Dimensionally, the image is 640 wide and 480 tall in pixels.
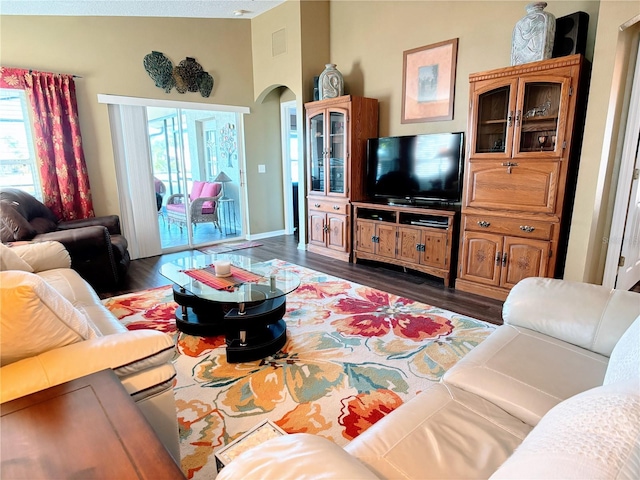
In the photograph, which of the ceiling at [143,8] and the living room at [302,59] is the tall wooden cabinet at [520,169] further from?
the ceiling at [143,8]

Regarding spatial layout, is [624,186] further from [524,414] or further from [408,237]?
[524,414]

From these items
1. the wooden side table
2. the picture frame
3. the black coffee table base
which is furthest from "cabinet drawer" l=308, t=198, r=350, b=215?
the wooden side table

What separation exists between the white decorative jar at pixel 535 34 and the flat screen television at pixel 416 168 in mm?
849

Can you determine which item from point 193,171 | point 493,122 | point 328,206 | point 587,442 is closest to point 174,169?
point 193,171

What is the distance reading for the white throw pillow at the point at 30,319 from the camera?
1.10 meters

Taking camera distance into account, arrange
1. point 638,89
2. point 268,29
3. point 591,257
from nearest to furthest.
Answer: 1. point 638,89
2. point 591,257
3. point 268,29

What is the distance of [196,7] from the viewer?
15.0 ft

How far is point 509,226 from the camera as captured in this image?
319 centimetres

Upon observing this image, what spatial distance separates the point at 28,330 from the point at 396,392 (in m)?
1.69

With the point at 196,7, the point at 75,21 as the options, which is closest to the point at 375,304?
the point at 196,7

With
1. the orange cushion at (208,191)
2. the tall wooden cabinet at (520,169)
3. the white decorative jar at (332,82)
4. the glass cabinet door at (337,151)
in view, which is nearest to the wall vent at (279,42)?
the white decorative jar at (332,82)

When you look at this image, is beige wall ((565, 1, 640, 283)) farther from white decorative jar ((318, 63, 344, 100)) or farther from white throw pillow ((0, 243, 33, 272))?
white throw pillow ((0, 243, 33, 272))

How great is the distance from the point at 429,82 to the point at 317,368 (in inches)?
132

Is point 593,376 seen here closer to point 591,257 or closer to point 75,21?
point 591,257
